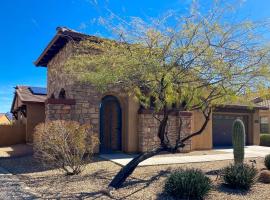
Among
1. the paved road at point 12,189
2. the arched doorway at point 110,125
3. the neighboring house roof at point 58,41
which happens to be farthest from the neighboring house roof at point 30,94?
the paved road at point 12,189

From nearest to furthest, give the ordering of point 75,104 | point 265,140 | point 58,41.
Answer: point 75,104, point 58,41, point 265,140

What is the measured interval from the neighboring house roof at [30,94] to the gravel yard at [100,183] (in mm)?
8563

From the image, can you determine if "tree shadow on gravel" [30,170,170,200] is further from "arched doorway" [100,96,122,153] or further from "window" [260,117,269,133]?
"window" [260,117,269,133]

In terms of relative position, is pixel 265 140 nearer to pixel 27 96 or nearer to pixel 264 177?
pixel 264 177

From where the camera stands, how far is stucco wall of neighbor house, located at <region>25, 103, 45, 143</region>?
2058 cm

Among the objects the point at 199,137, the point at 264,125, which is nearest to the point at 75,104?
the point at 199,137

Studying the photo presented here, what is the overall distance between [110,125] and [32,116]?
6.49 meters

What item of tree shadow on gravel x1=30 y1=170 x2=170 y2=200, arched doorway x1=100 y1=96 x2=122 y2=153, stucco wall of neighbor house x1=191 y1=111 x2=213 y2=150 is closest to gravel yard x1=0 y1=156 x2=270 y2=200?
tree shadow on gravel x1=30 y1=170 x2=170 y2=200

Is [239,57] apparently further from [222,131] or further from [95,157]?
[222,131]

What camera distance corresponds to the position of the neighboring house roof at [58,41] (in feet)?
45.3

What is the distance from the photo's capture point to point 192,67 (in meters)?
8.45

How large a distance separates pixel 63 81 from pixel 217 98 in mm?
9149

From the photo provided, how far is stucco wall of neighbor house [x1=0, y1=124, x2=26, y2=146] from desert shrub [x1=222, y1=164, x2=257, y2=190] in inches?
641

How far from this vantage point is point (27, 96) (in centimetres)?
2214
